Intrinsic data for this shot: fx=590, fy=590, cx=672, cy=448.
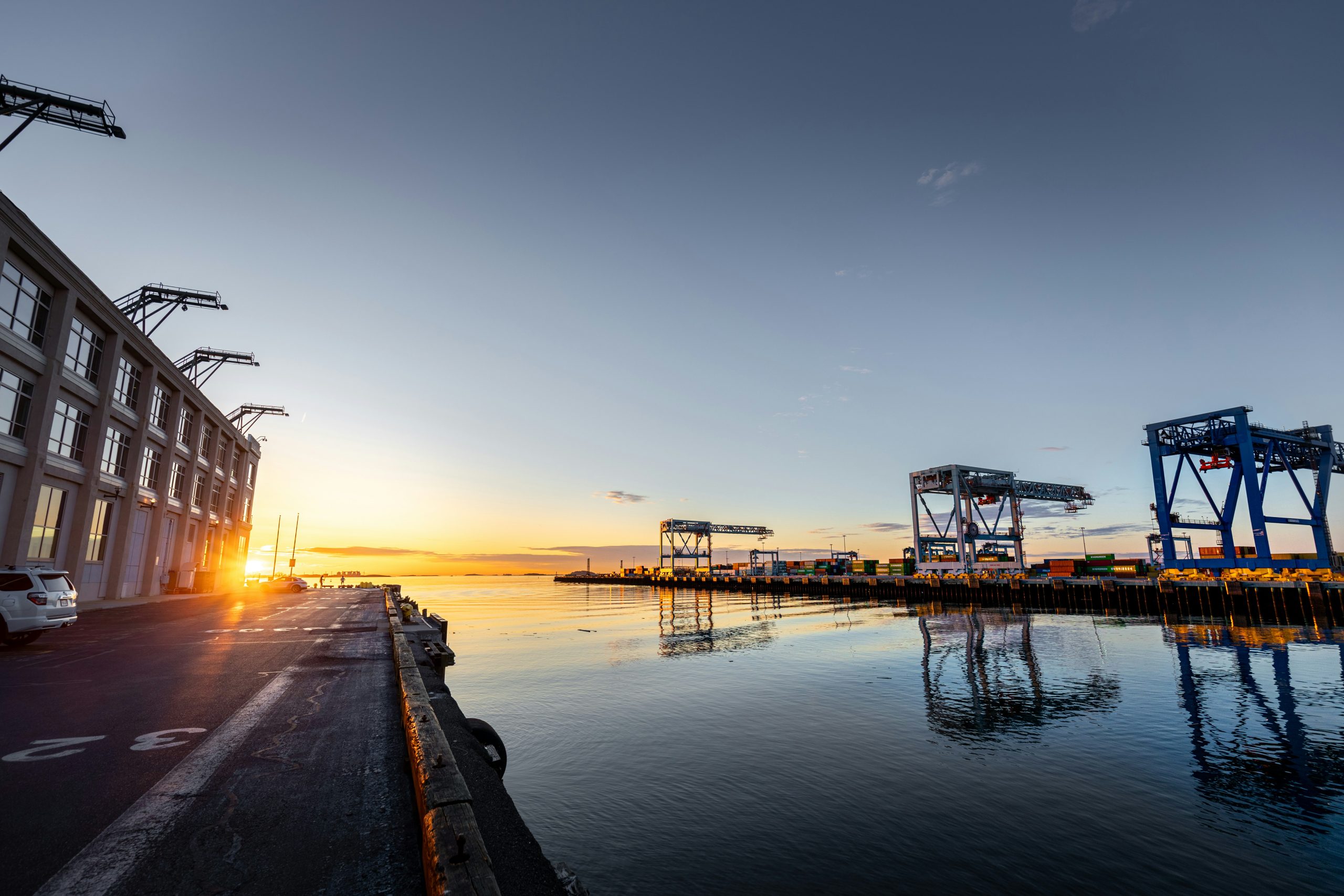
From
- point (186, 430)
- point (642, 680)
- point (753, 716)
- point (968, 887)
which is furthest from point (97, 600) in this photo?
point (968, 887)

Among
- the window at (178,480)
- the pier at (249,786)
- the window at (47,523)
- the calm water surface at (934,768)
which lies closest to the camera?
the pier at (249,786)

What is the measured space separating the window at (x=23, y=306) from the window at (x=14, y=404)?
211cm

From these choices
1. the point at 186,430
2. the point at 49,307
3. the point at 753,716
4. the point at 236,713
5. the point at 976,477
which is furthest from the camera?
the point at 976,477

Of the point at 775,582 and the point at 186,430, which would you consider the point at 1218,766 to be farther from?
the point at 775,582

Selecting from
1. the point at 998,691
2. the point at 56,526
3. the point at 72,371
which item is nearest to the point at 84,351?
the point at 72,371

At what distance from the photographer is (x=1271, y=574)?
45375mm

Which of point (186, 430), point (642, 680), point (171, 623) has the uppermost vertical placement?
point (186, 430)

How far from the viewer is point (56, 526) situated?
30.8m

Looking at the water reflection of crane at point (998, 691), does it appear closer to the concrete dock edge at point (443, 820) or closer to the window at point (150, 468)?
the concrete dock edge at point (443, 820)

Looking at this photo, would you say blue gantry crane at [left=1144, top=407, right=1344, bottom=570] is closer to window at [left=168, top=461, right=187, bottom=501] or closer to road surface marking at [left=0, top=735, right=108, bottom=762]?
road surface marking at [left=0, top=735, right=108, bottom=762]

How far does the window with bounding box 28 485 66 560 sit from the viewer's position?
2858cm

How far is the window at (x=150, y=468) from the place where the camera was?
40.3 meters

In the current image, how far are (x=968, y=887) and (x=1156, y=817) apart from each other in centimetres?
466

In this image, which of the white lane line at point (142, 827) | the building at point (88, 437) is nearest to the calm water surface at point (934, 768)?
the white lane line at point (142, 827)
